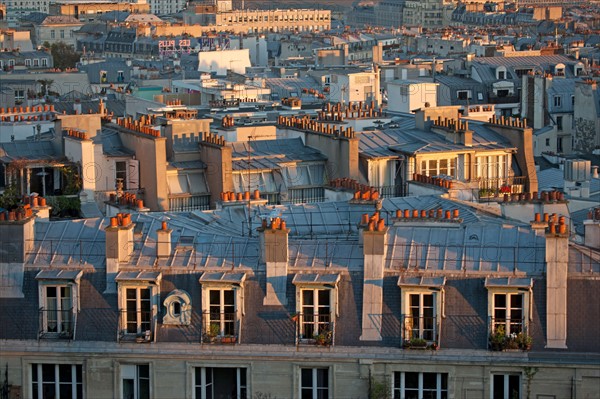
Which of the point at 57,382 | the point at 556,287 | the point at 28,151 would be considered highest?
the point at 556,287

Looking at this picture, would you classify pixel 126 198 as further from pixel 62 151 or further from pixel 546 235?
pixel 546 235

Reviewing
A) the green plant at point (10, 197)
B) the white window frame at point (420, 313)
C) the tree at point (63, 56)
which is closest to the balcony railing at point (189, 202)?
the green plant at point (10, 197)

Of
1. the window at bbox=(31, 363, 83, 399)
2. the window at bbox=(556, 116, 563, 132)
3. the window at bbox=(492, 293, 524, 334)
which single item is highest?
the window at bbox=(492, 293, 524, 334)

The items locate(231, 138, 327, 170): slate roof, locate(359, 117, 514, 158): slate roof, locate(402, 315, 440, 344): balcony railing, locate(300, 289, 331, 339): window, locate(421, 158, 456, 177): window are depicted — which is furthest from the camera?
locate(359, 117, 514, 158): slate roof

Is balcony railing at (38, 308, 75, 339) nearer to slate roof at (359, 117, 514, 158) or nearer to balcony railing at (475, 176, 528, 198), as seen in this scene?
balcony railing at (475, 176, 528, 198)

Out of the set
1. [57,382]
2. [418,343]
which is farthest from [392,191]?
Result: [57,382]

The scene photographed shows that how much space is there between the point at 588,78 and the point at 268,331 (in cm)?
5789

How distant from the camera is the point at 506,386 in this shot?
30453mm

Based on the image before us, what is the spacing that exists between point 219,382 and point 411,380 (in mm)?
2963

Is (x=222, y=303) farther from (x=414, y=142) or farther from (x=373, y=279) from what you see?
(x=414, y=142)

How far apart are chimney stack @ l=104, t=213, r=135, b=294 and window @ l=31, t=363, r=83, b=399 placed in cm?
155

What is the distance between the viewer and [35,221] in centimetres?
3462

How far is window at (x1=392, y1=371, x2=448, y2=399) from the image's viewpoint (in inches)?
1206

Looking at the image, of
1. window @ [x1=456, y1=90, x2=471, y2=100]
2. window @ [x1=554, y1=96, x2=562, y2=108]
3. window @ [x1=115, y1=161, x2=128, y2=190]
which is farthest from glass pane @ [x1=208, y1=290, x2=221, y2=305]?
window @ [x1=456, y1=90, x2=471, y2=100]
